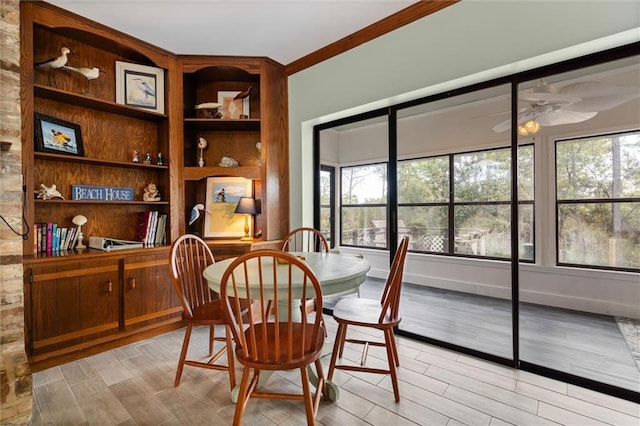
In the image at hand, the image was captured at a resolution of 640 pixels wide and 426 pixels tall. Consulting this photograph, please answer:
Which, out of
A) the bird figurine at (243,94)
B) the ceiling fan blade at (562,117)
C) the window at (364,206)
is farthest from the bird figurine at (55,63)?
the ceiling fan blade at (562,117)

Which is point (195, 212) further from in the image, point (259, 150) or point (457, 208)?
point (457, 208)

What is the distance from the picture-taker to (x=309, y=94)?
323 centimetres

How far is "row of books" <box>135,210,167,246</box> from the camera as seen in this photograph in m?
2.93

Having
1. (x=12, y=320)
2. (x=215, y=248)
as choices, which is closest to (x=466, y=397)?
(x=215, y=248)

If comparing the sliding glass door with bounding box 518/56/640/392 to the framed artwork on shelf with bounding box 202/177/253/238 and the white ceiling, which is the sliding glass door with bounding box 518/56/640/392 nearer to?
the white ceiling

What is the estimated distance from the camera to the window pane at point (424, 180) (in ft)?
13.8

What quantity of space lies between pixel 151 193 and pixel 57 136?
85 centimetres

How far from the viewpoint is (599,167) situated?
10.7ft

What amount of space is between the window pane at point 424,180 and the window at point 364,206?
1.15ft

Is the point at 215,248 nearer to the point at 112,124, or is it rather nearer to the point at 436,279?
the point at 112,124

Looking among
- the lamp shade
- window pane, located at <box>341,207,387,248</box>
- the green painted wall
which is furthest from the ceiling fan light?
the lamp shade

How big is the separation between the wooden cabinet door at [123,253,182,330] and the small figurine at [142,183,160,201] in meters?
0.64

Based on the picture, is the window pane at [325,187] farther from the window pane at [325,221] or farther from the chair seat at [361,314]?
the chair seat at [361,314]

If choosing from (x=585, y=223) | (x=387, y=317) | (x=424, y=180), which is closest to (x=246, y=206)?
(x=387, y=317)
